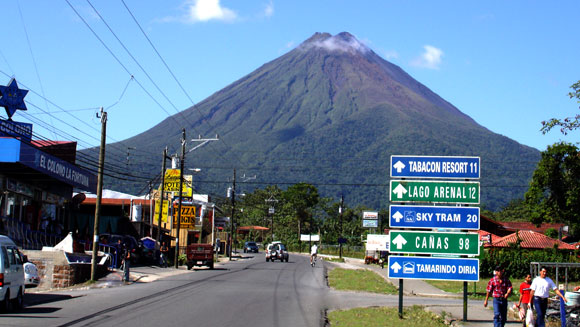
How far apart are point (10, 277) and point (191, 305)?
5.06 meters

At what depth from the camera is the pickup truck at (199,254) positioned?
42.2 meters

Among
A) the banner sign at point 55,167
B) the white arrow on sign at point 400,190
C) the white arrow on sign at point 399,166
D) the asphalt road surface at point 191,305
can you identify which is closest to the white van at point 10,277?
the asphalt road surface at point 191,305

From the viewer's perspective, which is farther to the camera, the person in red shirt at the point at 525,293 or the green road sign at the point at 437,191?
the green road sign at the point at 437,191

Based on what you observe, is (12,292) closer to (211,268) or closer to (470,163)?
(470,163)

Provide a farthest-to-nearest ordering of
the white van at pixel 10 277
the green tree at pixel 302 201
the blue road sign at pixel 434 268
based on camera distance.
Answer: the green tree at pixel 302 201 → the blue road sign at pixel 434 268 → the white van at pixel 10 277

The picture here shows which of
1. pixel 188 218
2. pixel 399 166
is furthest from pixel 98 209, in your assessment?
pixel 188 218

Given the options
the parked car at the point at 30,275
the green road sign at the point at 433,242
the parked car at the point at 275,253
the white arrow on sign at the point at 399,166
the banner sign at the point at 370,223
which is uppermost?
the white arrow on sign at the point at 399,166

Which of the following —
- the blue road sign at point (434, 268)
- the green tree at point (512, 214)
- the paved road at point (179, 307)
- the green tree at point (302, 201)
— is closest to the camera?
the paved road at point (179, 307)

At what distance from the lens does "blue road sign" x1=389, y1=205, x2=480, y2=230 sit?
731 inches

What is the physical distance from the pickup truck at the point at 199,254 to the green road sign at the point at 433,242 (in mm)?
25192

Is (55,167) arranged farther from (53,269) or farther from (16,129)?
(53,269)

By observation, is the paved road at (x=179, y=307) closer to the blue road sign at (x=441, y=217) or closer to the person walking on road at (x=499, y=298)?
the blue road sign at (x=441, y=217)

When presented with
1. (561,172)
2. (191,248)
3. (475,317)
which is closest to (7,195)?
(191,248)

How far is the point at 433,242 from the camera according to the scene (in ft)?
61.3
